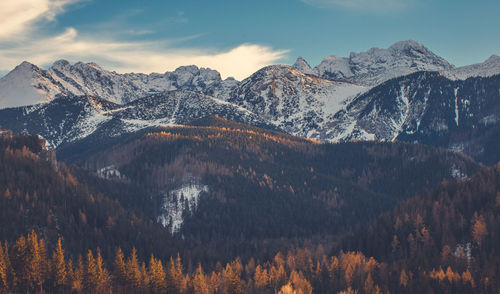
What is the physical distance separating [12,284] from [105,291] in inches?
1001

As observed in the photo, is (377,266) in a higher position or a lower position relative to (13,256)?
lower

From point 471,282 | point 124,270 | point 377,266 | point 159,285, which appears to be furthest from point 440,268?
point 124,270

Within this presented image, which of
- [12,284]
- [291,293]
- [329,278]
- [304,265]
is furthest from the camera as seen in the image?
[304,265]

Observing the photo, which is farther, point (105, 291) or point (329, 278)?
point (329, 278)

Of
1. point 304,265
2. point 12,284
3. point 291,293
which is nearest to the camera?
point 12,284

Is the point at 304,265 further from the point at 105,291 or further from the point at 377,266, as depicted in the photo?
the point at 105,291

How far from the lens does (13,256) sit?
15438 centimetres

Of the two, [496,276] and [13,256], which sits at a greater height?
[13,256]

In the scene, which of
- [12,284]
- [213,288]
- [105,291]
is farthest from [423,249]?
[12,284]

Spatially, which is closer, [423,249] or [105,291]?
[105,291]

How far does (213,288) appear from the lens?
16725 centimetres

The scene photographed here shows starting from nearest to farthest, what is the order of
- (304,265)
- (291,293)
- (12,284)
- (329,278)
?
(12,284)
(291,293)
(329,278)
(304,265)

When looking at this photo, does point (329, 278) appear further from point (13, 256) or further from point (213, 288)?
point (13, 256)

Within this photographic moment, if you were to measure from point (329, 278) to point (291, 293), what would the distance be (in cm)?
2510
